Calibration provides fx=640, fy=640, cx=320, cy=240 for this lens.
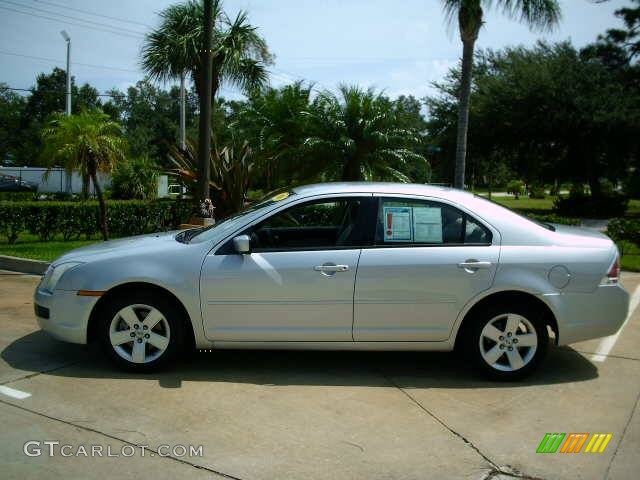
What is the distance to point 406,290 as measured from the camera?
494 centimetres

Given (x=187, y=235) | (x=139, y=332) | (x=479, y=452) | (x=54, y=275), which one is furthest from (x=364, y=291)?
(x=54, y=275)

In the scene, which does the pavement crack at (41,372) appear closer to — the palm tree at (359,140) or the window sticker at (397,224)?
the window sticker at (397,224)

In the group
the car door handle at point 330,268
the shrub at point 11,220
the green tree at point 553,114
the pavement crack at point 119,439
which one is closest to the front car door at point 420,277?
the car door handle at point 330,268

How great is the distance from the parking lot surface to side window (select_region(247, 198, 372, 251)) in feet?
3.47

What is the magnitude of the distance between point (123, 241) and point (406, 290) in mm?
2502

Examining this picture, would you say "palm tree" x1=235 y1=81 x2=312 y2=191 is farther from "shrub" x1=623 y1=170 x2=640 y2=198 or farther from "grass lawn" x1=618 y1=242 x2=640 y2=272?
"shrub" x1=623 y1=170 x2=640 y2=198

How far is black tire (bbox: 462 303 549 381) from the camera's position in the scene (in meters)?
5.00

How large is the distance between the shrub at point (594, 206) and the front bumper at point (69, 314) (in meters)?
28.4

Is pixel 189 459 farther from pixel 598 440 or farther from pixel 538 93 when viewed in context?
pixel 538 93

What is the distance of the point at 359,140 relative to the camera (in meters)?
14.6

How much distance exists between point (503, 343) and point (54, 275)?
363cm

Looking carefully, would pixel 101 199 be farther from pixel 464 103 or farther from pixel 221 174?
pixel 464 103

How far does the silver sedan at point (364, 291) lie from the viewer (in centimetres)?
494

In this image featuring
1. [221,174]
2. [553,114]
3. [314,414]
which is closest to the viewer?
[314,414]
